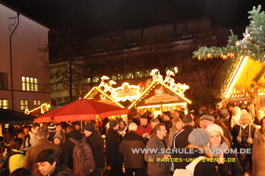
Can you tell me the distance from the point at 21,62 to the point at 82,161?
2731cm

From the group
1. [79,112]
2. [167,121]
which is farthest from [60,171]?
[167,121]

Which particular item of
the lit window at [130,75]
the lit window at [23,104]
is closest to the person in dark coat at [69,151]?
the lit window at [23,104]

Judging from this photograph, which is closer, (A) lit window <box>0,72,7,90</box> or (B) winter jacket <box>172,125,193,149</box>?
(B) winter jacket <box>172,125,193,149</box>

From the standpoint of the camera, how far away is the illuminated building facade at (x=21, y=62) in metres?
28.4

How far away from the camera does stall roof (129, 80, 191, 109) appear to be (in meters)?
21.6

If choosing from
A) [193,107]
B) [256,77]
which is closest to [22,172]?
[256,77]

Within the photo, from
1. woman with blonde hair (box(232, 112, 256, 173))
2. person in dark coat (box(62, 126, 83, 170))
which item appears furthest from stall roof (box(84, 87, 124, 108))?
person in dark coat (box(62, 126, 83, 170))

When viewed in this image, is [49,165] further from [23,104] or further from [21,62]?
[21,62]

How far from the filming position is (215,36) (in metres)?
37.6

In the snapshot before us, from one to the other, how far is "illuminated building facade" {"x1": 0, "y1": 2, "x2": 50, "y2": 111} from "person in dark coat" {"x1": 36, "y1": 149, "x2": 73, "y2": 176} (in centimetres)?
2582

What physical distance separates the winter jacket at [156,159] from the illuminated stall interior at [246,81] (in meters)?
3.79

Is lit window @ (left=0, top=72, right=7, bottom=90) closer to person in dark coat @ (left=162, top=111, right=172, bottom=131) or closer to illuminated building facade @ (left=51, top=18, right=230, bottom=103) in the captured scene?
illuminated building facade @ (left=51, top=18, right=230, bottom=103)

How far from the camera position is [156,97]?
22.4m

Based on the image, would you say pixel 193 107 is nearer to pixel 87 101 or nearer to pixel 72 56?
pixel 72 56
